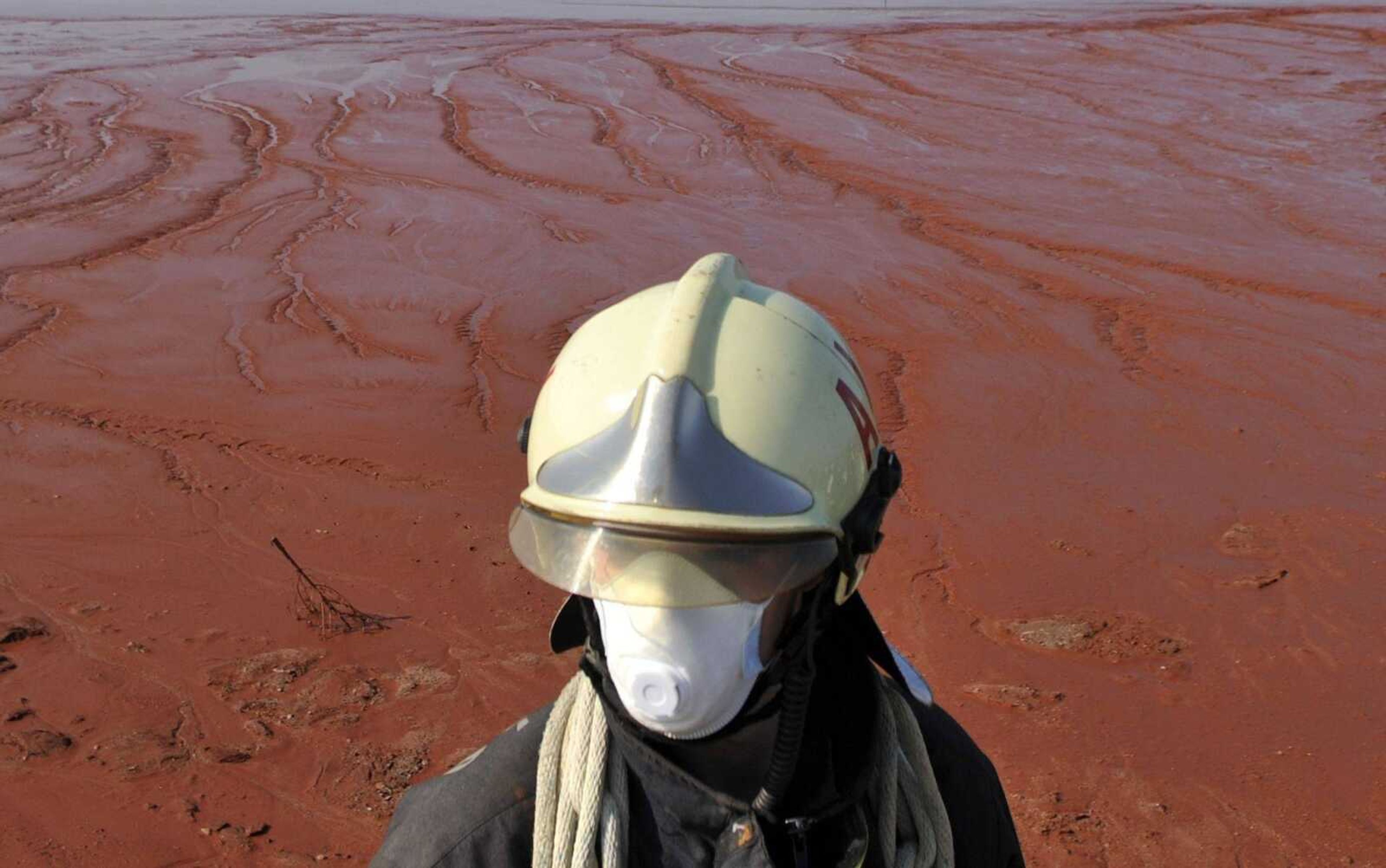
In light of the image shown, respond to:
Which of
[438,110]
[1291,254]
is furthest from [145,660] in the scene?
[438,110]

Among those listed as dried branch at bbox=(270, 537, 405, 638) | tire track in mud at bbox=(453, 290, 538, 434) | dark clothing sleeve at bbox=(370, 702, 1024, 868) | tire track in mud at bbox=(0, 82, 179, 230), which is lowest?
tire track in mud at bbox=(0, 82, 179, 230)

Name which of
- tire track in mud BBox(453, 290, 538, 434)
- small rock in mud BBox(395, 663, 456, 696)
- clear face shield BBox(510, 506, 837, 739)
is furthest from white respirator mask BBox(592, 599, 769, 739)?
tire track in mud BBox(453, 290, 538, 434)

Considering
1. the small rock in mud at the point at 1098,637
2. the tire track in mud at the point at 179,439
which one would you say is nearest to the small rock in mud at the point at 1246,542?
the small rock in mud at the point at 1098,637

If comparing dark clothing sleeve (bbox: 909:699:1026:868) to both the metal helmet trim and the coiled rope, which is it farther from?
the metal helmet trim

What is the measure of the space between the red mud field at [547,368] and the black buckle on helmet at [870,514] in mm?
2789

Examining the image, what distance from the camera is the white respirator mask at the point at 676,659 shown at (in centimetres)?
144

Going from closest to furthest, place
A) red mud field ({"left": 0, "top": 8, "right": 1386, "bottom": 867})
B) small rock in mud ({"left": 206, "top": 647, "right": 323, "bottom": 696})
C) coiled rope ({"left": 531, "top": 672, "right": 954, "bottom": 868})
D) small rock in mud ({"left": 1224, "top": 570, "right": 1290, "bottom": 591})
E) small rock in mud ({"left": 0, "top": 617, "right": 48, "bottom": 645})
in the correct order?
coiled rope ({"left": 531, "top": 672, "right": 954, "bottom": 868}), red mud field ({"left": 0, "top": 8, "right": 1386, "bottom": 867}), small rock in mud ({"left": 206, "top": 647, "right": 323, "bottom": 696}), small rock in mud ({"left": 0, "top": 617, "right": 48, "bottom": 645}), small rock in mud ({"left": 1224, "top": 570, "right": 1290, "bottom": 591})

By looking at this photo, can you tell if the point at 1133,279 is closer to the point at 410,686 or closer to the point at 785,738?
the point at 410,686

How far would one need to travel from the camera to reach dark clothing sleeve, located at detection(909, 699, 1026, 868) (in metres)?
1.77

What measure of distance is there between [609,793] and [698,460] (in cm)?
42

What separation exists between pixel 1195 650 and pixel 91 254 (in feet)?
29.2

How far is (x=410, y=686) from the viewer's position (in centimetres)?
485

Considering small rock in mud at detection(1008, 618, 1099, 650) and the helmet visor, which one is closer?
the helmet visor

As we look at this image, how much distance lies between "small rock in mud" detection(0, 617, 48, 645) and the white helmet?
422cm
